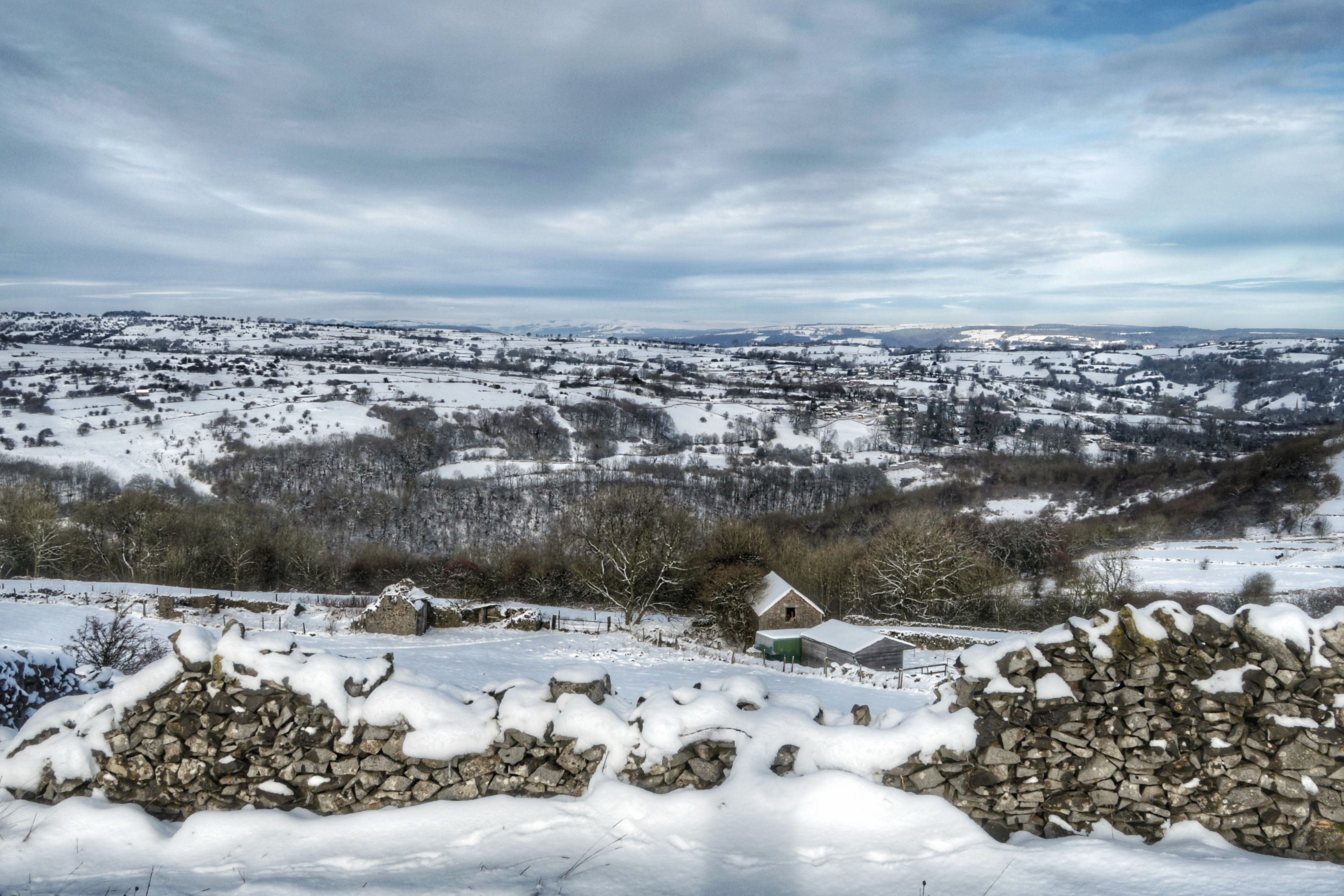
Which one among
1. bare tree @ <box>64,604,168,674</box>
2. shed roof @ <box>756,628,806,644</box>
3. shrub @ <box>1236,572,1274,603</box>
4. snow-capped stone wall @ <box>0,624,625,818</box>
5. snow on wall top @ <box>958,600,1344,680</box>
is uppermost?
snow on wall top @ <box>958,600,1344,680</box>

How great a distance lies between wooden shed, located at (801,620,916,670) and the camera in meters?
30.4

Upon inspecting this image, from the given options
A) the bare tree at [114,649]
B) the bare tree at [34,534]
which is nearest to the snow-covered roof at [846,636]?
the bare tree at [114,649]

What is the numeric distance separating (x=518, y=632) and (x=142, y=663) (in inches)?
571

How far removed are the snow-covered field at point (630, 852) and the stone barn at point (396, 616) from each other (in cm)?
2263

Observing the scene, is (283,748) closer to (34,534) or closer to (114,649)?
(114,649)

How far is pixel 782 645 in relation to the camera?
111 feet

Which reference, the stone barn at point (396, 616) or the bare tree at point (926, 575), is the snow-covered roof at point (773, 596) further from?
the stone barn at point (396, 616)

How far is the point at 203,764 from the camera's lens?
20.7 feet

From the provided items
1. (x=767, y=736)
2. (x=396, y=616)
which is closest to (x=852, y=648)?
(x=396, y=616)

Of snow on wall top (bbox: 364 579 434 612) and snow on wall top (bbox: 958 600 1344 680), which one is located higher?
snow on wall top (bbox: 958 600 1344 680)

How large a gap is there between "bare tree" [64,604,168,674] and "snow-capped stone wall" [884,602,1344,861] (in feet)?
53.5

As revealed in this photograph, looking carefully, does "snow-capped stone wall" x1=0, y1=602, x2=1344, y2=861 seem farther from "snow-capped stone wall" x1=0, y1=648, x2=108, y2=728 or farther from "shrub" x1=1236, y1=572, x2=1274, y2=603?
"shrub" x1=1236, y1=572, x2=1274, y2=603

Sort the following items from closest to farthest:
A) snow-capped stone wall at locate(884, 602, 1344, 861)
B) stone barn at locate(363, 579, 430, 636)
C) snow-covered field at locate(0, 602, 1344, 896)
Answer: snow-covered field at locate(0, 602, 1344, 896)
snow-capped stone wall at locate(884, 602, 1344, 861)
stone barn at locate(363, 579, 430, 636)

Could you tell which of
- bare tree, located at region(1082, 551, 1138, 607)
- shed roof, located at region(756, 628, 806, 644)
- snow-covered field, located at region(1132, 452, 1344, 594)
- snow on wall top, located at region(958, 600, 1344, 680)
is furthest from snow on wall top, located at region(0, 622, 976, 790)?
snow-covered field, located at region(1132, 452, 1344, 594)
